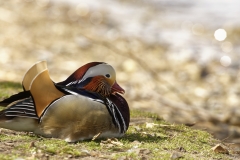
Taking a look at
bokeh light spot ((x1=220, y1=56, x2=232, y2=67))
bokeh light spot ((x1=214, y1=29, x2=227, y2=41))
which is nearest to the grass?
bokeh light spot ((x1=220, y1=56, x2=232, y2=67))

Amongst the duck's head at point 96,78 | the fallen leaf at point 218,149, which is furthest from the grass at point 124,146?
the duck's head at point 96,78

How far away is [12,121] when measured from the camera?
3.90m

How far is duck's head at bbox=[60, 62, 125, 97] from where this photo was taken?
4250 mm

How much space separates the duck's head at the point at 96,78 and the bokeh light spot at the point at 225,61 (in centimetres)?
769

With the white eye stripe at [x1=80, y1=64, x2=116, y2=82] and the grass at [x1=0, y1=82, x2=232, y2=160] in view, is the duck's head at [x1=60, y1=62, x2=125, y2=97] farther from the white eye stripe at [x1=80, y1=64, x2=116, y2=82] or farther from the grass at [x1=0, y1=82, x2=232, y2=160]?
the grass at [x1=0, y1=82, x2=232, y2=160]

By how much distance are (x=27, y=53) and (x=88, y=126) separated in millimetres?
7841

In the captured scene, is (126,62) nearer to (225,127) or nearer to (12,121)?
(225,127)

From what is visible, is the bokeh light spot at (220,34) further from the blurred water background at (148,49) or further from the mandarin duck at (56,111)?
the mandarin duck at (56,111)

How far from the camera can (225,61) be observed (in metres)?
11.8

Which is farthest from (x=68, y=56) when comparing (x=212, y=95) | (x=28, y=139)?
(x=28, y=139)

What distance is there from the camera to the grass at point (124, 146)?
12.1 feet

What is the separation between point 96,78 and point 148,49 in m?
8.29

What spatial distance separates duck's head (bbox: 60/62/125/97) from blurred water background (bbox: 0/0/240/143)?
264 cm

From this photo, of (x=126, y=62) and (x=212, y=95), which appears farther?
(x=126, y=62)
